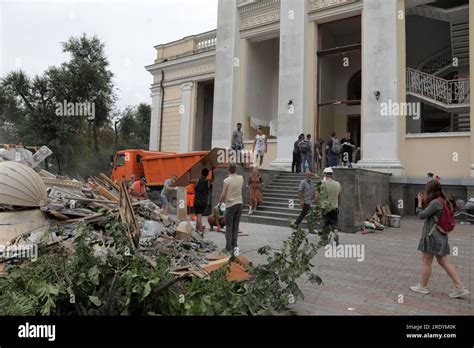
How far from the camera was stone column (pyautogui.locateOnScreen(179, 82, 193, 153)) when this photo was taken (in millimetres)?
23281

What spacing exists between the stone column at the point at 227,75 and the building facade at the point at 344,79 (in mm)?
58

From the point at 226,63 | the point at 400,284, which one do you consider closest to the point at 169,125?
the point at 226,63

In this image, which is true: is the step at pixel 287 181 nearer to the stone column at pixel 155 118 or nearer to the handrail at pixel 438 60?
the handrail at pixel 438 60

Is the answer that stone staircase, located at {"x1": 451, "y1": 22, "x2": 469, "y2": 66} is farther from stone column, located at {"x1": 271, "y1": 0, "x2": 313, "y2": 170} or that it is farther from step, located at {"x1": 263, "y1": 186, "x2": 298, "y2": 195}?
step, located at {"x1": 263, "y1": 186, "x2": 298, "y2": 195}

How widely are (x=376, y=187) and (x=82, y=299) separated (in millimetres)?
10538

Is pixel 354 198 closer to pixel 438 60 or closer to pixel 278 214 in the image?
pixel 278 214

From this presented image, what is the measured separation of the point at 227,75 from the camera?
19047mm

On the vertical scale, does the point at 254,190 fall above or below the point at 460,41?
below

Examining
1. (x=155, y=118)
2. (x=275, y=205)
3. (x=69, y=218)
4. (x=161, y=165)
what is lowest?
(x=69, y=218)

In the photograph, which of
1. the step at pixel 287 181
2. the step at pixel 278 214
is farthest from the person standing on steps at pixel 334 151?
the step at pixel 278 214

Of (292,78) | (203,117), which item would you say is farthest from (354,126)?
(203,117)

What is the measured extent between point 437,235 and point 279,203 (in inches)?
302

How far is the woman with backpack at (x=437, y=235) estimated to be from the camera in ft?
15.2
